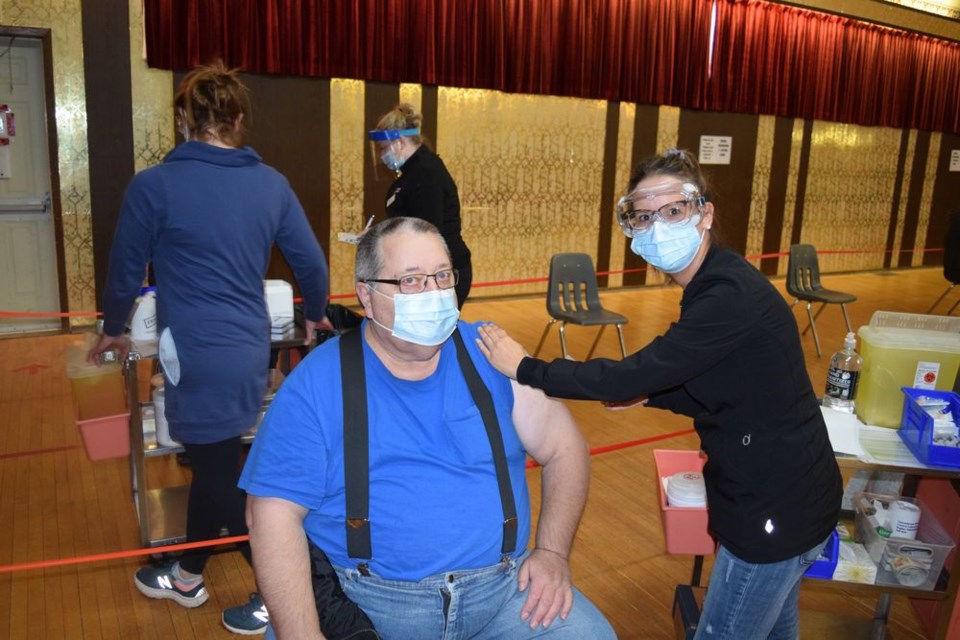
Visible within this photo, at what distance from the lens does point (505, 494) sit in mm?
1706

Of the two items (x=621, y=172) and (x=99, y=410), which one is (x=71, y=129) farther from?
(x=621, y=172)

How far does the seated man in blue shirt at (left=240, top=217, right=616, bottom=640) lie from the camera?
1587mm

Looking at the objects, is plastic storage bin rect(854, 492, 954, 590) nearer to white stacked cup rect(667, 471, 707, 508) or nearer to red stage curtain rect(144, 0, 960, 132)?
white stacked cup rect(667, 471, 707, 508)

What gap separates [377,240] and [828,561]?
1.45 meters

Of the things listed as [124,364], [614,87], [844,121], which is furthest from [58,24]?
[844,121]

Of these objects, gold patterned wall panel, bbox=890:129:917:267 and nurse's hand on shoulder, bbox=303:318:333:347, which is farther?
gold patterned wall panel, bbox=890:129:917:267

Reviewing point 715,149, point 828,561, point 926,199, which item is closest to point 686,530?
point 828,561

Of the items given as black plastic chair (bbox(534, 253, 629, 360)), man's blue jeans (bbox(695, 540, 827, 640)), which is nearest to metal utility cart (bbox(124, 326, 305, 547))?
man's blue jeans (bbox(695, 540, 827, 640))

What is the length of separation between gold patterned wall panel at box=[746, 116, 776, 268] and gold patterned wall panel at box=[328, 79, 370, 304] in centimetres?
494

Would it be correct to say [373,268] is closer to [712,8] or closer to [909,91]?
[712,8]

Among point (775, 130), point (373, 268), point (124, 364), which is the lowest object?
point (124, 364)

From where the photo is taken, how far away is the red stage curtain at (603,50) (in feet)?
20.7

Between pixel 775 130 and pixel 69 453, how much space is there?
27.9ft

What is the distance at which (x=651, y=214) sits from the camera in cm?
184
